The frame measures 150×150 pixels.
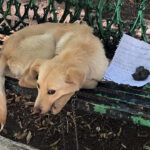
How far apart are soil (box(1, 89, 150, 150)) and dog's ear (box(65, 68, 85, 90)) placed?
0.60m

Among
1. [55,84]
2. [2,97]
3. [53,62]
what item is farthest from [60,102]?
[2,97]

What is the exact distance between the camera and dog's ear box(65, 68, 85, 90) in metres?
2.26

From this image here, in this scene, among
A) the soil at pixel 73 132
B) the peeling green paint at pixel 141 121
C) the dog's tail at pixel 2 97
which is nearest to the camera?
the peeling green paint at pixel 141 121

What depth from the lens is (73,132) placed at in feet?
9.98

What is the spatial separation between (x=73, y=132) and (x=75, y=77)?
91 centimetres

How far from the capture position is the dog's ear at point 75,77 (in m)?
2.26

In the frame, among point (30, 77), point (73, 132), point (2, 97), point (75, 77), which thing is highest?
point (75, 77)

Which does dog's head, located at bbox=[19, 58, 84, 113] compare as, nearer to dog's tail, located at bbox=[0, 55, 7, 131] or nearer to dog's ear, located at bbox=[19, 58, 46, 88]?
dog's ear, located at bbox=[19, 58, 46, 88]

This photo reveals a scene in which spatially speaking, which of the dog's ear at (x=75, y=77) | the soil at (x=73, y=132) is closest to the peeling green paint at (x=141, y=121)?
the dog's ear at (x=75, y=77)

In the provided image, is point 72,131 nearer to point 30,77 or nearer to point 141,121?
point 30,77

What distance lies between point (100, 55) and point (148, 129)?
2.54 ft

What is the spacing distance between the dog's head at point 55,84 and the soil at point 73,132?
1.84 feet

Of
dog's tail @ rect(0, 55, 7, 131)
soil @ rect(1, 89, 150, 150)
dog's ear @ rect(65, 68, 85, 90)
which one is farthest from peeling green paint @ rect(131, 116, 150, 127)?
dog's tail @ rect(0, 55, 7, 131)

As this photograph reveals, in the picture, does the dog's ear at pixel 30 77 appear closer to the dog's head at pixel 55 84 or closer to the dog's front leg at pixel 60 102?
the dog's head at pixel 55 84
